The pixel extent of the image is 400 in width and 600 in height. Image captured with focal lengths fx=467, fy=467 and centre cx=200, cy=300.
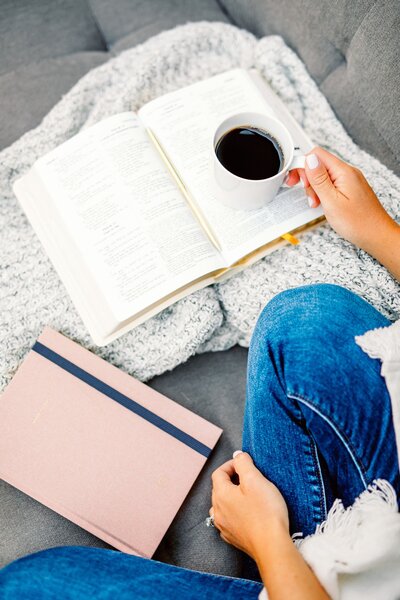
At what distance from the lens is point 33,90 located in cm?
96

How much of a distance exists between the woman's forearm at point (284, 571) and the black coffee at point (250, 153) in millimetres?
515

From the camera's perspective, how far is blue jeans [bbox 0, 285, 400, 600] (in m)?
0.62

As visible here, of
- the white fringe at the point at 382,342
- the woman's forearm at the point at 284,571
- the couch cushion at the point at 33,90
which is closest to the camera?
the woman's forearm at the point at 284,571

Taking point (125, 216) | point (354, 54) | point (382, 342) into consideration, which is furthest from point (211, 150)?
point (382, 342)

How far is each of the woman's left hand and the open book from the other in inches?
11.1

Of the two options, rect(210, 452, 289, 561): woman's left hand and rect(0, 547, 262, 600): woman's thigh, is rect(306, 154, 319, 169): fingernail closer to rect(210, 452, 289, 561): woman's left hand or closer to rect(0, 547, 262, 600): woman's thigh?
rect(210, 452, 289, 561): woman's left hand

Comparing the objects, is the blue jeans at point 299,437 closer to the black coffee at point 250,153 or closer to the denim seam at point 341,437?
the denim seam at point 341,437

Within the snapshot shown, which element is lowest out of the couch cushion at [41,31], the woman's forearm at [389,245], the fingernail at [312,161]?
the couch cushion at [41,31]

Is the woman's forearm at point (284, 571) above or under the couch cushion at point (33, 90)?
under

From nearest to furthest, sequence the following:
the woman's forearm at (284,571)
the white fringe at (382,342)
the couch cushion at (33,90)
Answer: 1. the woman's forearm at (284,571)
2. the white fringe at (382,342)
3. the couch cushion at (33,90)

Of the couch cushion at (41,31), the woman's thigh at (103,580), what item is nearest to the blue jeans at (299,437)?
the woman's thigh at (103,580)

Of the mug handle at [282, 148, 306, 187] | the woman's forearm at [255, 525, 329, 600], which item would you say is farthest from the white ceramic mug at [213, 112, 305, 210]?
the woman's forearm at [255, 525, 329, 600]

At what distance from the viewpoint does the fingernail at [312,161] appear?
0.72 m

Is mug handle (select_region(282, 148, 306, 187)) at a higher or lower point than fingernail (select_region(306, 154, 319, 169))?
lower
